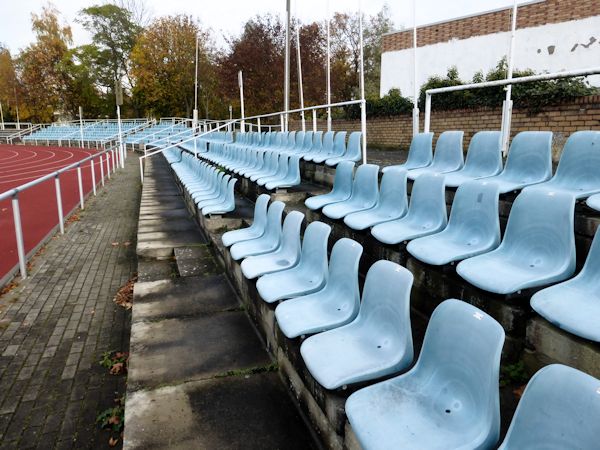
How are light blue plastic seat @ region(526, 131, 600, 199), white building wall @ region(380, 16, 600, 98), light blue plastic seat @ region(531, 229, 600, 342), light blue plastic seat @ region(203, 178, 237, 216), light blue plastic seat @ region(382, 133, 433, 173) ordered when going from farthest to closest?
white building wall @ region(380, 16, 600, 98) < light blue plastic seat @ region(203, 178, 237, 216) < light blue plastic seat @ region(382, 133, 433, 173) < light blue plastic seat @ region(526, 131, 600, 199) < light blue plastic seat @ region(531, 229, 600, 342)

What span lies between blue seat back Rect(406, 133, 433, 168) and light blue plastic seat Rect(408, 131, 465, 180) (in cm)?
11

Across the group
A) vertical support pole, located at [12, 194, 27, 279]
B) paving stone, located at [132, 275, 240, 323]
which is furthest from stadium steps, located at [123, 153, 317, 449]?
vertical support pole, located at [12, 194, 27, 279]

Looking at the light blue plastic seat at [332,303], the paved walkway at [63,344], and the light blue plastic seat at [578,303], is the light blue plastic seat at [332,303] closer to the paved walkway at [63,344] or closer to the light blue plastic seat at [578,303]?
the light blue plastic seat at [578,303]

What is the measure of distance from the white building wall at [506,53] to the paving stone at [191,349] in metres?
9.68

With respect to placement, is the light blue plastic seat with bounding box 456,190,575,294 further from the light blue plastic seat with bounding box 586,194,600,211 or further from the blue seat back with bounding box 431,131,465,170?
the blue seat back with bounding box 431,131,465,170

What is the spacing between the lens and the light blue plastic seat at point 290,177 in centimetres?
517

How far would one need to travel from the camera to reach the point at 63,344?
3547 mm

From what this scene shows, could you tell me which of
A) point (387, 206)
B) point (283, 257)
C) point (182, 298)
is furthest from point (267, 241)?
point (387, 206)

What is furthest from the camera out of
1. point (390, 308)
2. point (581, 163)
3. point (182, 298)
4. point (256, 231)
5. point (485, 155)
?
point (256, 231)

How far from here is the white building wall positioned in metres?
10.1

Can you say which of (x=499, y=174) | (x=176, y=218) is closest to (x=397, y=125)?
(x=176, y=218)

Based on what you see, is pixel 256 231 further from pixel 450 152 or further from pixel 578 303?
pixel 578 303

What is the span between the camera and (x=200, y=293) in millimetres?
3639

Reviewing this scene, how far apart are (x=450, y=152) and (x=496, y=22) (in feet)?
32.3
